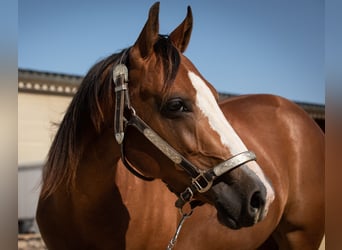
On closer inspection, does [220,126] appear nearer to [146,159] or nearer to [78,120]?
[146,159]

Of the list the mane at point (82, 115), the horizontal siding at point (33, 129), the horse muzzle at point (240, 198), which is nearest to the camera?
the horse muzzle at point (240, 198)

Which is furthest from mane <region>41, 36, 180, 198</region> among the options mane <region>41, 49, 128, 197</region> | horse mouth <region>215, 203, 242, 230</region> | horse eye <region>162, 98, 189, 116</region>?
horse mouth <region>215, 203, 242, 230</region>

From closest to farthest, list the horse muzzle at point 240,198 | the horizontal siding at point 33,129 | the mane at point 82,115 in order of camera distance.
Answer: the horse muzzle at point 240,198
the mane at point 82,115
the horizontal siding at point 33,129

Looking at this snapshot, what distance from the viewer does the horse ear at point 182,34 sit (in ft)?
3.86

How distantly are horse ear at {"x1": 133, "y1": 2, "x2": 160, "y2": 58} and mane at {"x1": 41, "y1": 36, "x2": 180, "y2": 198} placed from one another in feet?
0.09

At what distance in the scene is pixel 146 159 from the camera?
3.61 ft

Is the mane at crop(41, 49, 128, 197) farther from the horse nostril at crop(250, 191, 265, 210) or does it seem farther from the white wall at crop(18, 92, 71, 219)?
the horse nostril at crop(250, 191, 265, 210)

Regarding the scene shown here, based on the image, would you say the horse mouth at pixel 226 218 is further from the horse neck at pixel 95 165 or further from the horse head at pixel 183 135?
the horse neck at pixel 95 165

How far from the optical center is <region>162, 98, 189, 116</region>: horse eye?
3.45ft

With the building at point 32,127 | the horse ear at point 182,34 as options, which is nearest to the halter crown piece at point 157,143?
the horse ear at point 182,34

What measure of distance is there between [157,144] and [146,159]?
0.20 ft

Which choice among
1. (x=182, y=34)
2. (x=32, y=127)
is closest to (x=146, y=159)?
(x=182, y=34)

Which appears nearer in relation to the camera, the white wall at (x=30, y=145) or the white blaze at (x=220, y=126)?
the white blaze at (x=220, y=126)

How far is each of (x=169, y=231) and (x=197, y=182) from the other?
295 millimetres
